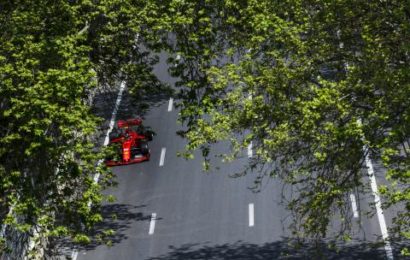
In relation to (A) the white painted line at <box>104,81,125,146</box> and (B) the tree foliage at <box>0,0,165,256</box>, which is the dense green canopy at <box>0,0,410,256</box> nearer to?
(B) the tree foliage at <box>0,0,165,256</box>

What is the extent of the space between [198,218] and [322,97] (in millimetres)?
14543

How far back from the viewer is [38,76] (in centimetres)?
2295

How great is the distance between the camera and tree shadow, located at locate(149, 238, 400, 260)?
95.8 feet

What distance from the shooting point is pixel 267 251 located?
101 ft

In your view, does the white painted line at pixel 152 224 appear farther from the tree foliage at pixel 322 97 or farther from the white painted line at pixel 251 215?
the tree foliage at pixel 322 97

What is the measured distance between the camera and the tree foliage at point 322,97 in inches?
776

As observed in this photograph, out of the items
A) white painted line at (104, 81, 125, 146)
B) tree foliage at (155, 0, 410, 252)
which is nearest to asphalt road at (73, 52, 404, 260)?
white painted line at (104, 81, 125, 146)

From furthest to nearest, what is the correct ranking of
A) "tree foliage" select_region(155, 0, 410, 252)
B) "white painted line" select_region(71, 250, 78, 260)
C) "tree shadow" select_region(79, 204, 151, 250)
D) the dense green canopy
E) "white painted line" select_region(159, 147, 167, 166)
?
"white painted line" select_region(159, 147, 167, 166)
"tree shadow" select_region(79, 204, 151, 250)
"white painted line" select_region(71, 250, 78, 260)
the dense green canopy
"tree foliage" select_region(155, 0, 410, 252)

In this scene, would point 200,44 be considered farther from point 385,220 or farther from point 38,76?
point 385,220

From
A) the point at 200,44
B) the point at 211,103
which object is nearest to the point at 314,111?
the point at 211,103

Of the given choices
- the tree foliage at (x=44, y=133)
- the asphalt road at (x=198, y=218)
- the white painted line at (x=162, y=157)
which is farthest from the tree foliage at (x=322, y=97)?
the white painted line at (x=162, y=157)

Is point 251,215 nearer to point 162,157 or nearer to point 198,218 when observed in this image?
point 198,218

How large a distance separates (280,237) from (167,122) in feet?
40.8

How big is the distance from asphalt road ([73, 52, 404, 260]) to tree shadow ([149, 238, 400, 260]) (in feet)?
0.10
